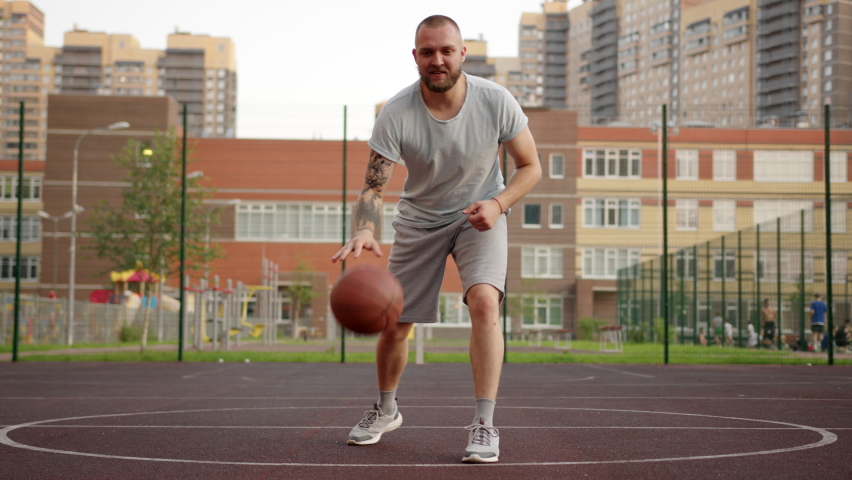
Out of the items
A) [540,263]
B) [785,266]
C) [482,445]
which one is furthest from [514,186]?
[785,266]

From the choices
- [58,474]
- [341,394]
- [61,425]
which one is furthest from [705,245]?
[58,474]

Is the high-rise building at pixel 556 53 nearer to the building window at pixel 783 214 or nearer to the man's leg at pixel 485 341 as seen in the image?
the building window at pixel 783 214

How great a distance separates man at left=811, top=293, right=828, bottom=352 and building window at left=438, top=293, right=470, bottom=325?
46.3 feet

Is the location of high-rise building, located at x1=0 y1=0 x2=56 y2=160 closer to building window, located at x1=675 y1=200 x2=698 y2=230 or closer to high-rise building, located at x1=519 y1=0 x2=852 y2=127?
high-rise building, located at x1=519 y1=0 x2=852 y2=127

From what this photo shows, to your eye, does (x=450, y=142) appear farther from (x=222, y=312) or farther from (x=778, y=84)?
(x=778, y=84)

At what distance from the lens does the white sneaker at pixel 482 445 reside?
13.4 feet

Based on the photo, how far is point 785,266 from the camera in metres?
20.1

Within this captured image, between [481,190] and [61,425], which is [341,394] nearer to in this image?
[61,425]

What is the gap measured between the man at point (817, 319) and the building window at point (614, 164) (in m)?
20.8

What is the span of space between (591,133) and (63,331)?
26.0 meters

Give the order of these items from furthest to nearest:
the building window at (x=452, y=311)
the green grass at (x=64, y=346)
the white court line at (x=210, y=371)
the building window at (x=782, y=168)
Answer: the building window at (x=452, y=311)
the green grass at (x=64, y=346)
the building window at (x=782, y=168)
the white court line at (x=210, y=371)

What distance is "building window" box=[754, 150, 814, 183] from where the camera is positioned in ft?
59.5

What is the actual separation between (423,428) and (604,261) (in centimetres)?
1726

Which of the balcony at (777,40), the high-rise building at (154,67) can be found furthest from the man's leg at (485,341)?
the high-rise building at (154,67)
